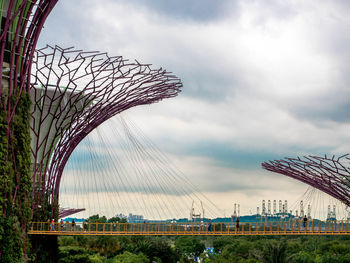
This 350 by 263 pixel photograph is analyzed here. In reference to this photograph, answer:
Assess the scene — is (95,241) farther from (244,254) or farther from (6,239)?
(6,239)

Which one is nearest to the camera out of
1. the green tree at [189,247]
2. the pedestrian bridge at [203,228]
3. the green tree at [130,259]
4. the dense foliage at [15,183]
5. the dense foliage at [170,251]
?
the dense foliage at [15,183]

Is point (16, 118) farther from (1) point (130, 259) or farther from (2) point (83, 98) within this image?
(1) point (130, 259)

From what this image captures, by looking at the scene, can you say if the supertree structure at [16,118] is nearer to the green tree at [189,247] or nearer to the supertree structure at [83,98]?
the supertree structure at [83,98]

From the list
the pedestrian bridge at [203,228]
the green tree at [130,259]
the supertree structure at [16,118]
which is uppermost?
the supertree structure at [16,118]

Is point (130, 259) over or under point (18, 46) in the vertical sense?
under

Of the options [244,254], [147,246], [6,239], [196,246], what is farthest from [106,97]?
[196,246]

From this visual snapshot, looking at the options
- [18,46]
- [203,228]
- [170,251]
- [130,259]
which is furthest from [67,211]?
[18,46]

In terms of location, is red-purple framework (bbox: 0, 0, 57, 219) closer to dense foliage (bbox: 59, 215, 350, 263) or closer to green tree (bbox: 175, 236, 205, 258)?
dense foliage (bbox: 59, 215, 350, 263)

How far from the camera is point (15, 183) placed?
27.1 meters

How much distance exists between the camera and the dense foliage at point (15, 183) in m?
25.4

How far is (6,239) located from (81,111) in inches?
507

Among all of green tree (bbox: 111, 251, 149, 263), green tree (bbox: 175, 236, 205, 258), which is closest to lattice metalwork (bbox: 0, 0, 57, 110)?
green tree (bbox: 111, 251, 149, 263)

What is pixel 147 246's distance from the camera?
61656 mm

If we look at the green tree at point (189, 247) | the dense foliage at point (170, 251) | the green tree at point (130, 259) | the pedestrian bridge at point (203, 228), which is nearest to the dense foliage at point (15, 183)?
the pedestrian bridge at point (203, 228)
